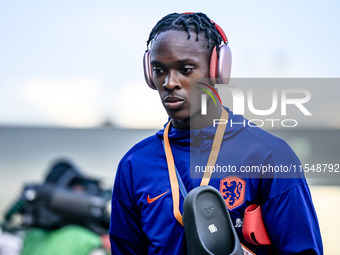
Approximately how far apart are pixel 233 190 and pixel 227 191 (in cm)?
2

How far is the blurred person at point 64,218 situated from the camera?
4.24 metres

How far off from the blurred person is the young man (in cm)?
238

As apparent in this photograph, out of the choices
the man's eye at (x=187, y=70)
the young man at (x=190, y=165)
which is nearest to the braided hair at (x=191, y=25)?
the young man at (x=190, y=165)

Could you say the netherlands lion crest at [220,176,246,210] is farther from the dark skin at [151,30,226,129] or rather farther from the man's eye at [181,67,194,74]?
the man's eye at [181,67,194,74]

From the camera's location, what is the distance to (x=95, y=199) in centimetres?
454

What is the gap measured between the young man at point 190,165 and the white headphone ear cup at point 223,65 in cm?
4

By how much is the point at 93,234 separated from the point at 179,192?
112 inches

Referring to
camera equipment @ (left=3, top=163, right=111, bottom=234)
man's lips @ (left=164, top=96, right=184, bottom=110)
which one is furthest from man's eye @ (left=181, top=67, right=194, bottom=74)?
camera equipment @ (left=3, top=163, right=111, bottom=234)

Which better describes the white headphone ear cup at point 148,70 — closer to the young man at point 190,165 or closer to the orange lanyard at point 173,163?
the young man at point 190,165

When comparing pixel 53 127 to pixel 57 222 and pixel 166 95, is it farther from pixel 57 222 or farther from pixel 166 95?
pixel 166 95

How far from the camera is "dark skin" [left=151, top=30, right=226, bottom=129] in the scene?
178cm

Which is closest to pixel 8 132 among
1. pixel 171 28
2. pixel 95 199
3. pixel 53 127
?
pixel 53 127

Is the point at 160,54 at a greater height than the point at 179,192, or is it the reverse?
the point at 160,54

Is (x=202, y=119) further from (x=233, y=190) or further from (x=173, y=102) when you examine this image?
(x=233, y=190)
